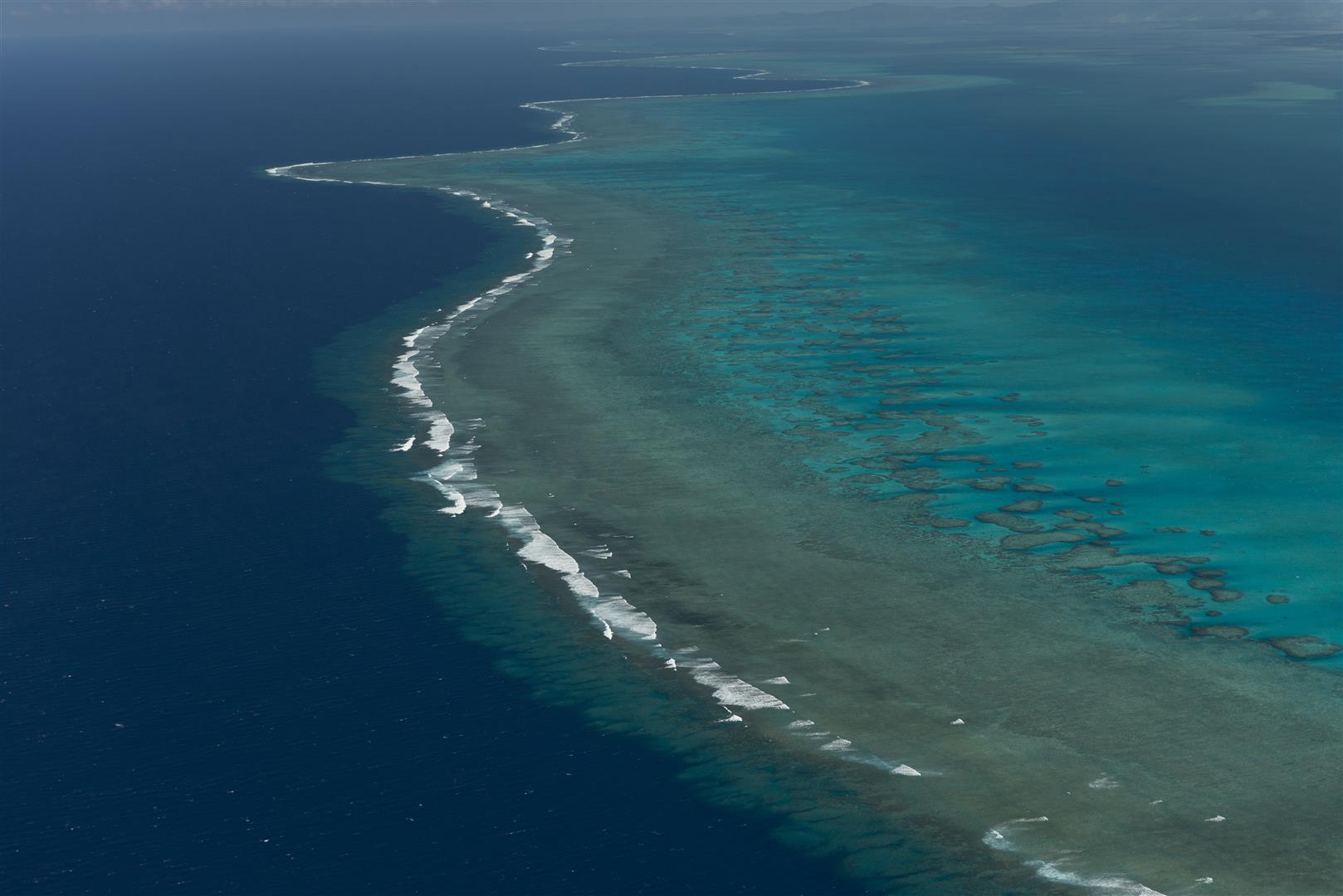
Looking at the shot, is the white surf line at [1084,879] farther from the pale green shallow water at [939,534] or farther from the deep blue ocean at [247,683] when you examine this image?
the deep blue ocean at [247,683]

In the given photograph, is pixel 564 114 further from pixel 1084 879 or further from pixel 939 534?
pixel 1084 879

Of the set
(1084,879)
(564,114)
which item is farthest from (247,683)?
(564,114)

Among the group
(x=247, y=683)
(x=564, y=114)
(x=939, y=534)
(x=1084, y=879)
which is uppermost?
(x=564, y=114)

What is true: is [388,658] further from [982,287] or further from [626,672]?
[982,287]

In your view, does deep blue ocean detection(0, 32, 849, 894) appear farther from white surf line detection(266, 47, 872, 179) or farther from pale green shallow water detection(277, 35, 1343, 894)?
white surf line detection(266, 47, 872, 179)

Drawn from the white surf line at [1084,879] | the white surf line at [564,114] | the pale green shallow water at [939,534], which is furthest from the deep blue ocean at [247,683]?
the white surf line at [564,114]

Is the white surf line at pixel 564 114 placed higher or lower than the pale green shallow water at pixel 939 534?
higher

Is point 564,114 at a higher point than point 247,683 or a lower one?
higher

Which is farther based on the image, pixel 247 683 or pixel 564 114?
pixel 564 114

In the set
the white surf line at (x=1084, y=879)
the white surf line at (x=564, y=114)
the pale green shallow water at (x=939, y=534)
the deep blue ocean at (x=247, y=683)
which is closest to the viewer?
the white surf line at (x=1084, y=879)

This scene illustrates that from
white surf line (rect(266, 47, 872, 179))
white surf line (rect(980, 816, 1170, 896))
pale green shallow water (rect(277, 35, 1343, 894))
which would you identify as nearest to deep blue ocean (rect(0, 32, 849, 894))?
pale green shallow water (rect(277, 35, 1343, 894))
